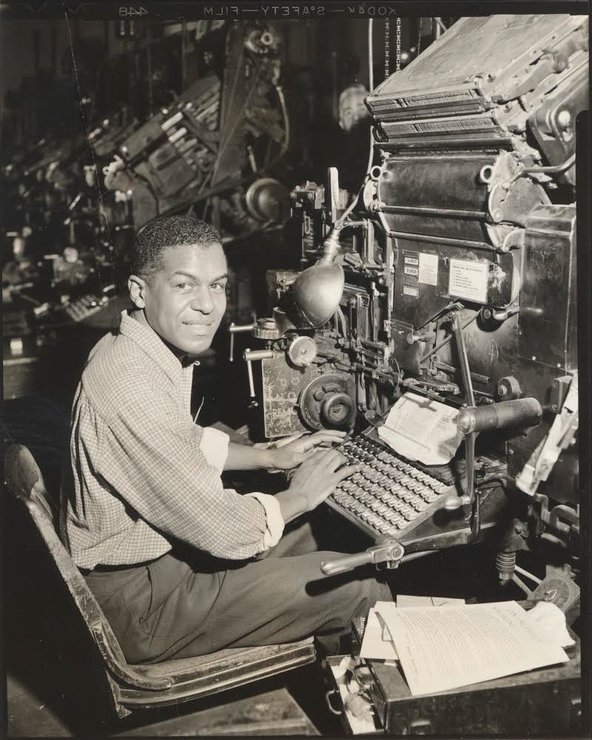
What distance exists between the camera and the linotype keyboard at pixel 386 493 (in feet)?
6.57

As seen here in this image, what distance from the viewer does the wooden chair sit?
171cm

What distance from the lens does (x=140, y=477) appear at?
1.83m

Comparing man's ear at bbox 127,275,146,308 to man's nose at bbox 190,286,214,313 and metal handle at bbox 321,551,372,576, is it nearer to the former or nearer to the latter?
man's nose at bbox 190,286,214,313

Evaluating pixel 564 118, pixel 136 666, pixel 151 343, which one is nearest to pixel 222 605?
pixel 136 666

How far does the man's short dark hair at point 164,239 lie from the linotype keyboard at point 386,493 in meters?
0.99

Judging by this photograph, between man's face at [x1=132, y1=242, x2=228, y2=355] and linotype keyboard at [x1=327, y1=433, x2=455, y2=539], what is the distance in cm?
78

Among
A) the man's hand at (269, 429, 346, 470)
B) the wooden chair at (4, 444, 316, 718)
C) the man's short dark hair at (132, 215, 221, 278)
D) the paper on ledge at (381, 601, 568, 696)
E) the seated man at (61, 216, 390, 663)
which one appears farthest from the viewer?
the man's hand at (269, 429, 346, 470)

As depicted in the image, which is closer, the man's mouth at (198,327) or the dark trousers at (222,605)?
the dark trousers at (222,605)

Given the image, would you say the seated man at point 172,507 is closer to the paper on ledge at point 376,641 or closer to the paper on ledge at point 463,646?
the paper on ledge at point 376,641

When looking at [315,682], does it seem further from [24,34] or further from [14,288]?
[14,288]

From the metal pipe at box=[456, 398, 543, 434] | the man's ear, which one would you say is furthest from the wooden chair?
the metal pipe at box=[456, 398, 543, 434]

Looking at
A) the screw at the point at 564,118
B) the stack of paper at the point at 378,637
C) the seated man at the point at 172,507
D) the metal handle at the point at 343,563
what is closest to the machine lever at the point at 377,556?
the metal handle at the point at 343,563

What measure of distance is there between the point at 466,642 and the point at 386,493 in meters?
0.59

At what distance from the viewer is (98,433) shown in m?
1.85
